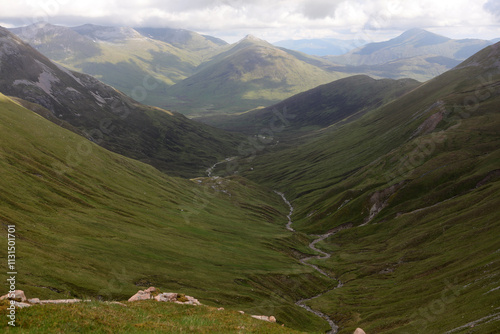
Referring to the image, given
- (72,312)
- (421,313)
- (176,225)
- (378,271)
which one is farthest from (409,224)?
(72,312)

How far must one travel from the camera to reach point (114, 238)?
105m

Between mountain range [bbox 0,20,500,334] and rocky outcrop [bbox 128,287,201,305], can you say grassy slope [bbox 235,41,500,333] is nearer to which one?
mountain range [bbox 0,20,500,334]

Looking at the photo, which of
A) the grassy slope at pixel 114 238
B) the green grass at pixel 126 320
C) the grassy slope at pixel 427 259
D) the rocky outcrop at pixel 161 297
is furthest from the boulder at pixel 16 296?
the grassy slope at pixel 427 259

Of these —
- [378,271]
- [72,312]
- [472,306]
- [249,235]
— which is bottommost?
[72,312]

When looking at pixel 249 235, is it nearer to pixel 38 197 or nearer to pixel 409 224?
pixel 409 224

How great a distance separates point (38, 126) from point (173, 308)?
158 meters

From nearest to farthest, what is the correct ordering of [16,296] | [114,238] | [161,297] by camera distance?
[16,296] < [161,297] < [114,238]

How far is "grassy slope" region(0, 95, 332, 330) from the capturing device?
74925 mm

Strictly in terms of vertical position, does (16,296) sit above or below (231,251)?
below

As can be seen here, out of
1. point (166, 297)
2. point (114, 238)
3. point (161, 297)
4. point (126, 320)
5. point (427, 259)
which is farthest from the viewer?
point (427, 259)

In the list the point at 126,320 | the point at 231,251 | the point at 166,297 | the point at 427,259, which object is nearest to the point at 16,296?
the point at 126,320

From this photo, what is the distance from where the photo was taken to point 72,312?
1221 inches

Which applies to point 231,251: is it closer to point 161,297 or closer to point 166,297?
point 166,297

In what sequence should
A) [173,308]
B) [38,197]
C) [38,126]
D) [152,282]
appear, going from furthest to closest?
[38,126]
[38,197]
[152,282]
[173,308]
